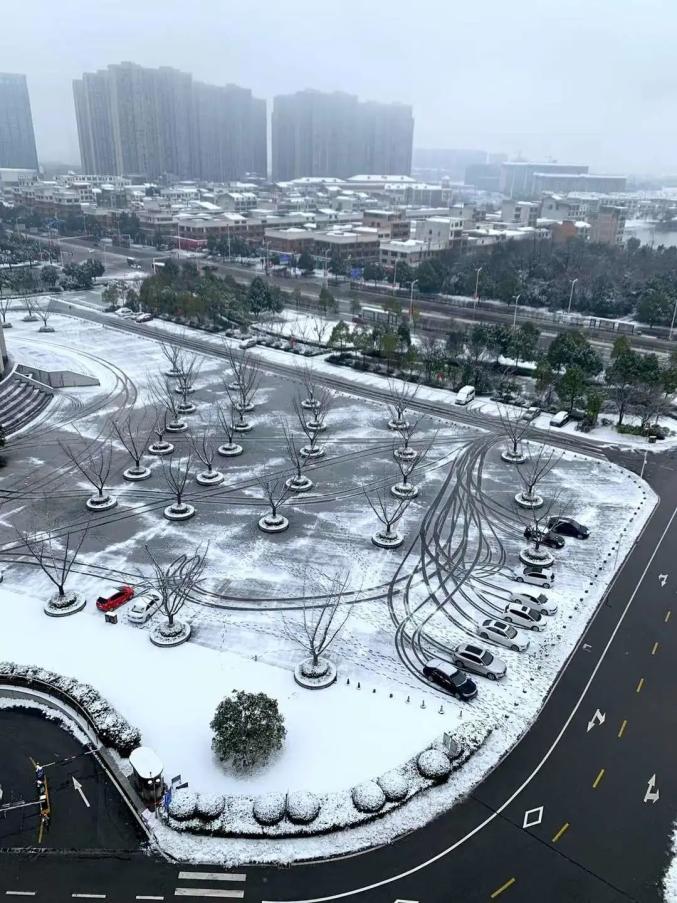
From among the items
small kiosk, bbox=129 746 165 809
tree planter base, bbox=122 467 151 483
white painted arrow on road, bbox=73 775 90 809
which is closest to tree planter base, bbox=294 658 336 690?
small kiosk, bbox=129 746 165 809

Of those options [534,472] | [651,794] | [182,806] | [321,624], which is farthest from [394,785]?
[534,472]

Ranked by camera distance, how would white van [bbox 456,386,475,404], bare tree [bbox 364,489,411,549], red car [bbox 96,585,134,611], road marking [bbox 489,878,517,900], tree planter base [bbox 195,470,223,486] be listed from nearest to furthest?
road marking [bbox 489,878,517,900] → red car [bbox 96,585,134,611] → bare tree [bbox 364,489,411,549] → tree planter base [bbox 195,470,223,486] → white van [bbox 456,386,475,404]

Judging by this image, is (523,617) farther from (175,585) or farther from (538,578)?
(175,585)

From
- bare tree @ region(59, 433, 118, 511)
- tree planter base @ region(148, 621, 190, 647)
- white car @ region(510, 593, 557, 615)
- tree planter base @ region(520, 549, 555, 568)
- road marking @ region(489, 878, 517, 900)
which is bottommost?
bare tree @ region(59, 433, 118, 511)

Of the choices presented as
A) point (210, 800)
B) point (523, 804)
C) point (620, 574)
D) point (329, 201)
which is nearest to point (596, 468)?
point (620, 574)

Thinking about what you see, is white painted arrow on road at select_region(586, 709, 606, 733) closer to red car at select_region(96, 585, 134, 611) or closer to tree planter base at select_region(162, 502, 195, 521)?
red car at select_region(96, 585, 134, 611)

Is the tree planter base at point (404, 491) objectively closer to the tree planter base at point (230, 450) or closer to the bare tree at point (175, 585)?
the tree planter base at point (230, 450)

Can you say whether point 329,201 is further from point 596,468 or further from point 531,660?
point 531,660
